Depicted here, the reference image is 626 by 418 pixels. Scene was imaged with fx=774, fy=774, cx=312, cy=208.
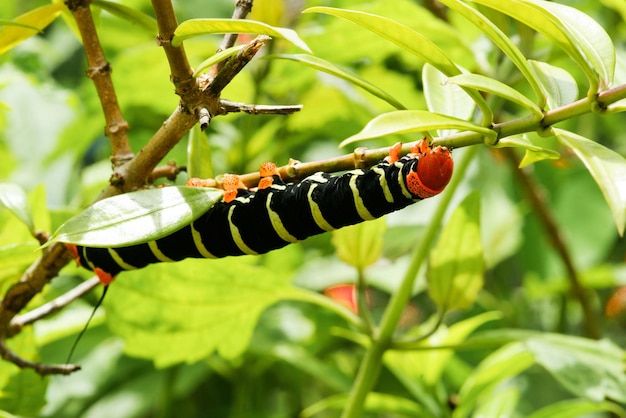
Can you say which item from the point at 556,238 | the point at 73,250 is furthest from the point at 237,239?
the point at 556,238

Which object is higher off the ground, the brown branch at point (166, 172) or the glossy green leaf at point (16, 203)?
the brown branch at point (166, 172)

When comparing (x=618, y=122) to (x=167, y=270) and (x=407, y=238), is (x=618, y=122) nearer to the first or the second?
(x=407, y=238)

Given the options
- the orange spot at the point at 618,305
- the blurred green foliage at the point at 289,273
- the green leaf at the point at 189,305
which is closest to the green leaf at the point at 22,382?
the blurred green foliage at the point at 289,273

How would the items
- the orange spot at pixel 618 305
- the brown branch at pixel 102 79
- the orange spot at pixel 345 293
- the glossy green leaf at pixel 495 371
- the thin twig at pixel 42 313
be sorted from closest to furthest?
the brown branch at pixel 102 79, the thin twig at pixel 42 313, the glossy green leaf at pixel 495 371, the orange spot at pixel 345 293, the orange spot at pixel 618 305

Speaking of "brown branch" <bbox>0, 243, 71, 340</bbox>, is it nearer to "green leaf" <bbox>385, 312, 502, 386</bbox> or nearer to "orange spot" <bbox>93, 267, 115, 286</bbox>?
"orange spot" <bbox>93, 267, 115, 286</bbox>

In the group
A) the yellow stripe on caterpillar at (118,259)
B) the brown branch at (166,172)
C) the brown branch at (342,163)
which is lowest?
the yellow stripe on caterpillar at (118,259)

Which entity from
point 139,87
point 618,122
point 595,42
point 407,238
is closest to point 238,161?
point 139,87

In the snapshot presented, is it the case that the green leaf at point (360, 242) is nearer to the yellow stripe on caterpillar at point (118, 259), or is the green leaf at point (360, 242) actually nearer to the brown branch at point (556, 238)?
the yellow stripe on caterpillar at point (118, 259)
